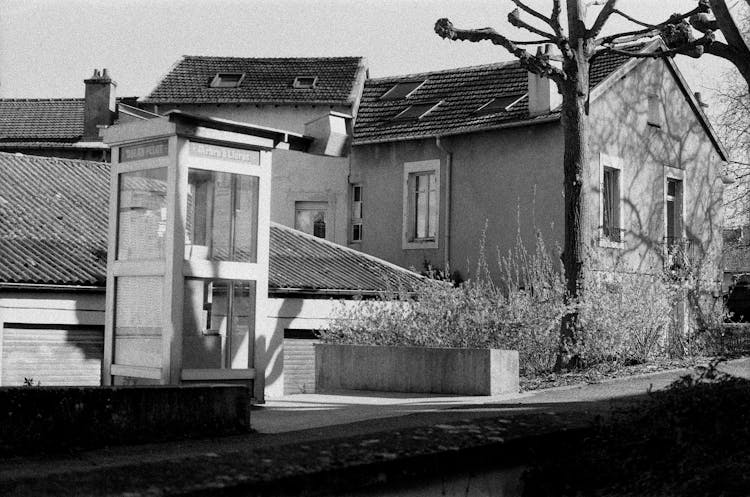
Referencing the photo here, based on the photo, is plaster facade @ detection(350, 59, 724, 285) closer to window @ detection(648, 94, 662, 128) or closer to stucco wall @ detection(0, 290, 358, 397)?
window @ detection(648, 94, 662, 128)

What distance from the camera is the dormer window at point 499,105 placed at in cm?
2909

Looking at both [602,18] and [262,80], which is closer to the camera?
[602,18]

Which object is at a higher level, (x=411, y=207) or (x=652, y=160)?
(x=652, y=160)

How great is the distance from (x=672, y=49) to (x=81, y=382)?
51.8 feet

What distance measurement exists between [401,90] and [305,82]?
360 cm

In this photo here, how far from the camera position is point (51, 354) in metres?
26.0

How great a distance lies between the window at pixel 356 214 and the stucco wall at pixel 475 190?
1.05 feet

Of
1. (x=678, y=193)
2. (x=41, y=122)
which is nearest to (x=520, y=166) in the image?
(x=678, y=193)

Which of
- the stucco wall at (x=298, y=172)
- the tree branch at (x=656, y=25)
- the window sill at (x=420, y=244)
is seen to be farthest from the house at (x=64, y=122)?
the tree branch at (x=656, y=25)

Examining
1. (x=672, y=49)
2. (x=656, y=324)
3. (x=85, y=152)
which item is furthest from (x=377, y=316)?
(x=85, y=152)

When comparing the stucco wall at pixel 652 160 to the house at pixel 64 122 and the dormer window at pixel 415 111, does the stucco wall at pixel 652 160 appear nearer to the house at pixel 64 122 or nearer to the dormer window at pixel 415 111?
the dormer window at pixel 415 111

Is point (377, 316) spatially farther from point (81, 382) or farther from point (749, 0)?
point (81, 382)

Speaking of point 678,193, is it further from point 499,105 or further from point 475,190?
point 475,190

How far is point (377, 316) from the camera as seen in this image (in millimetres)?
17188
